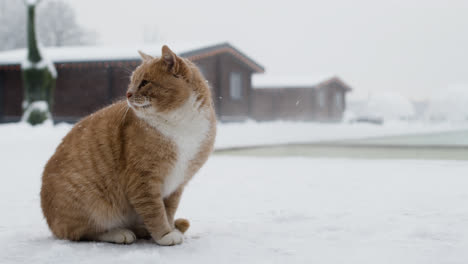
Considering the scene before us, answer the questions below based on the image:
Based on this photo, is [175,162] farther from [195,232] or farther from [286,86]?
[286,86]

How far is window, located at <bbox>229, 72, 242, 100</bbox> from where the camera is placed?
22578 millimetres

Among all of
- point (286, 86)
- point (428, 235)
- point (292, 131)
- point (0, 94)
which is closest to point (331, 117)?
point (286, 86)

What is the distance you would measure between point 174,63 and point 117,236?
46.8 inches

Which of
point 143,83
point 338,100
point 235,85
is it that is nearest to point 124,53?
point 235,85

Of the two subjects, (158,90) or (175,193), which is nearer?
(158,90)

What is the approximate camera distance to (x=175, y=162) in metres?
2.81

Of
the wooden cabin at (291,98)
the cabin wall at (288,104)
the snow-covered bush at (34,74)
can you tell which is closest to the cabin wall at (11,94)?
the snow-covered bush at (34,74)

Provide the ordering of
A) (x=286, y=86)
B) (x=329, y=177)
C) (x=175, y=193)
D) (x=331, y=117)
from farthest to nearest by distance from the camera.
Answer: (x=331, y=117) → (x=286, y=86) → (x=329, y=177) → (x=175, y=193)

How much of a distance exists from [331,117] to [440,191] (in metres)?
29.5

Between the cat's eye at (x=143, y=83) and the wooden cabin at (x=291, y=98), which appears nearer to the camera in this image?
the cat's eye at (x=143, y=83)

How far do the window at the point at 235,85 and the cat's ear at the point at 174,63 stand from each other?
19.6 metres

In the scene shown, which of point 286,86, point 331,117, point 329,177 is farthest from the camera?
point 331,117

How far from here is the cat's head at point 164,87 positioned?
108 inches

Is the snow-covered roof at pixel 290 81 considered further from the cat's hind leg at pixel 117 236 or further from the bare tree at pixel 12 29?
the cat's hind leg at pixel 117 236
